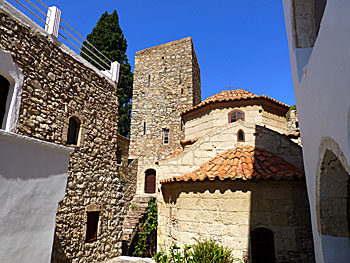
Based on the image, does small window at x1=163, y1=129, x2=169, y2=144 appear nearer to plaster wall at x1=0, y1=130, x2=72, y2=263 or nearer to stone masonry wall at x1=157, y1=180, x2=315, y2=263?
stone masonry wall at x1=157, y1=180, x2=315, y2=263

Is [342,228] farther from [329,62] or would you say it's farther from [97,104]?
[97,104]

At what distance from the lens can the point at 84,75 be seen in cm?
821

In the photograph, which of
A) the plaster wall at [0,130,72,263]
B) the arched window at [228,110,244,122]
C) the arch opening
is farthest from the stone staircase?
the arch opening

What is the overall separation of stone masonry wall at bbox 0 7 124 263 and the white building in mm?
6146

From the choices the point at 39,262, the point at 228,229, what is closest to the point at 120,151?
the point at 228,229

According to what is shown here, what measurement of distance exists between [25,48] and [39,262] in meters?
5.07

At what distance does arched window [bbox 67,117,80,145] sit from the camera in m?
7.45

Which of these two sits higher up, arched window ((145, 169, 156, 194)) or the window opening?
the window opening

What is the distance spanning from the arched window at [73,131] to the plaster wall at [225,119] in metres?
5.08

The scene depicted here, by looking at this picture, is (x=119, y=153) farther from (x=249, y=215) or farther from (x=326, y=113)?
(x=326, y=113)

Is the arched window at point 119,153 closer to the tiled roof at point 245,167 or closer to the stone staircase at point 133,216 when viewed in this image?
the stone staircase at point 133,216

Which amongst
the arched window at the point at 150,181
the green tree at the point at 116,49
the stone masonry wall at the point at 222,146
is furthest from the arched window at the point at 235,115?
the green tree at the point at 116,49

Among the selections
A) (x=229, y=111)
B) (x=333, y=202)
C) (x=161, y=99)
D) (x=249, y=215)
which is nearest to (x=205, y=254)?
(x=249, y=215)

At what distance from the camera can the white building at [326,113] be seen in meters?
2.31
